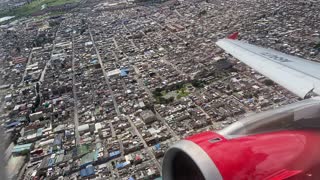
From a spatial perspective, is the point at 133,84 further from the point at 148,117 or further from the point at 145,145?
the point at 145,145

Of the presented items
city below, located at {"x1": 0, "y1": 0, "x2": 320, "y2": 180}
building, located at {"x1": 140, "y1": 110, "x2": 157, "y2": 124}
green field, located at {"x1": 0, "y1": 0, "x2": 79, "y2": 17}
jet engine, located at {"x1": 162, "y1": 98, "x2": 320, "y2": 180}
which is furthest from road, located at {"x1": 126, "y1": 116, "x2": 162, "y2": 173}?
green field, located at {"x1": 0, "y1": 0, "x2": 79, "y2": 17}

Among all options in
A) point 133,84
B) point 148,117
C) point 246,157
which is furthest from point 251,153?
point 133,84

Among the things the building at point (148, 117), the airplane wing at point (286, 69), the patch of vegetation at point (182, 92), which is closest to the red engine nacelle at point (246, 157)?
the airplane wing at point (286, 69)

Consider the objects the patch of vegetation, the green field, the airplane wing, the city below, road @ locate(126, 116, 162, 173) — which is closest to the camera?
the airplane wing

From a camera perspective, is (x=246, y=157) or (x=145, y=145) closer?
(x=246, y=157)

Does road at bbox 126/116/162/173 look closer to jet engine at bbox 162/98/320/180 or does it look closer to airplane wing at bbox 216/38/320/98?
airplane wing at bbox 216/38/320/98
